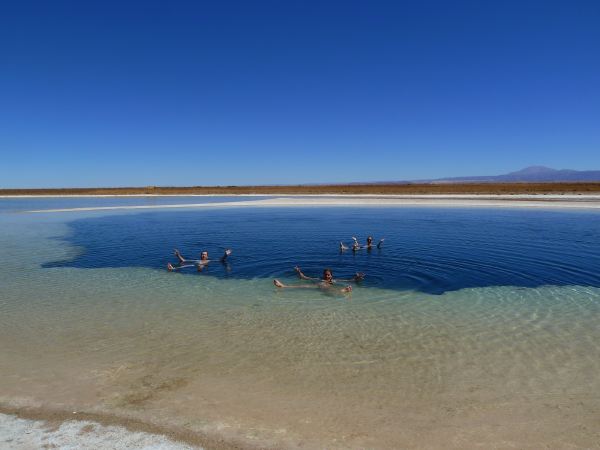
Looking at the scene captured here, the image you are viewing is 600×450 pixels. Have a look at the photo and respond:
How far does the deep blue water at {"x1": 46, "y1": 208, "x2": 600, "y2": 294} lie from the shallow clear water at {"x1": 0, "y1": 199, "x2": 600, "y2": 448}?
8.6 inches

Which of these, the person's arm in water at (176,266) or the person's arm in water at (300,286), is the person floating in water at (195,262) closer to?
the person's arm in water at (176,266)

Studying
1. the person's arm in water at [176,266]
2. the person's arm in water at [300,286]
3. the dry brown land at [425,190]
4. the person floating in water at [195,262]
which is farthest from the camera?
the dry brown land at [425,190]

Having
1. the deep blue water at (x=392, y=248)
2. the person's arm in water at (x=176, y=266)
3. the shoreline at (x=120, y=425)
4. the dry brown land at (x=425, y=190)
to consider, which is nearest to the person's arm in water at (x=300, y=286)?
the deep blue water at (x=392, y=248)

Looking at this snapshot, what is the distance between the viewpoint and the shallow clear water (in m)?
6.48

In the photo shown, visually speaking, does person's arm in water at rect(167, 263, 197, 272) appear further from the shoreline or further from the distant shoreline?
the distant shoreline

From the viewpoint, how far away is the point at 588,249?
21.3 m

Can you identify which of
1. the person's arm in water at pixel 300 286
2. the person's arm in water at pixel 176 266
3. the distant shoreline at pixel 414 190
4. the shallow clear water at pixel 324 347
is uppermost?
the distant shoreline at pixel 414 190

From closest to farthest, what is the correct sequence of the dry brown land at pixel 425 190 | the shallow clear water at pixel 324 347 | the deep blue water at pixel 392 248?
the shallow clear water at pixel 324 347
the deep blue water at pixel 392 248
the dry brown land at pixel 425 190

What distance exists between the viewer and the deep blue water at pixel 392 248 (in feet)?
53.2

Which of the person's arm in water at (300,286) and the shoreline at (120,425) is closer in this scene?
the shoreline at (120,425)

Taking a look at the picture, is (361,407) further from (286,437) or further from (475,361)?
(475,361)

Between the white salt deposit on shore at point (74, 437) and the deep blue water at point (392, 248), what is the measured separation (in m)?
10.1

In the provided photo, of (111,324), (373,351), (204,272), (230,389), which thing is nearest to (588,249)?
(373,351)

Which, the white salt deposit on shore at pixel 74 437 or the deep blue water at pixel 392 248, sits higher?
the deep blue water at pixel 392 248
